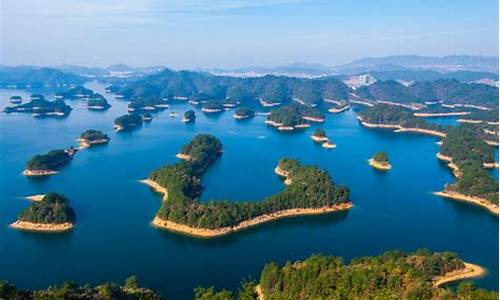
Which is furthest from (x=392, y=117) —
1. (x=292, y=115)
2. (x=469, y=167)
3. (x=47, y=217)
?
(x=47, y=217)

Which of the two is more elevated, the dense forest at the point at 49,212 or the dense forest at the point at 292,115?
the dense forest at the point at 49,212

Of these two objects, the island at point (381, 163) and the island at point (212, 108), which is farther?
the island at point (212, 108)

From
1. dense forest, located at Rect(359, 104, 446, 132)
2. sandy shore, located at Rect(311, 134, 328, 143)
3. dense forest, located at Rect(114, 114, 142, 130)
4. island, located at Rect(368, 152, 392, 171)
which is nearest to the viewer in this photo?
island, located at Rect(368, 152, 392, 171)

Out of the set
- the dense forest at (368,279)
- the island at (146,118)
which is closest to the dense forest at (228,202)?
the dense forest at (368,279)

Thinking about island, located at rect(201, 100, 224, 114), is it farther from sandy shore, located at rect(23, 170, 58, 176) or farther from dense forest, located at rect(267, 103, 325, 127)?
sandy shore, located at rect(23, 170, 58, 176)

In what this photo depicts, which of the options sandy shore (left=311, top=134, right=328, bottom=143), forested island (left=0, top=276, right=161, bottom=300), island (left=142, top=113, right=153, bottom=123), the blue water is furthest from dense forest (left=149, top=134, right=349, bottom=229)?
island (left=142, top=113, right=153, bottom=123)

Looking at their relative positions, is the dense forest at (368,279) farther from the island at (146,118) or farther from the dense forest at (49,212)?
the island at (146,118)
